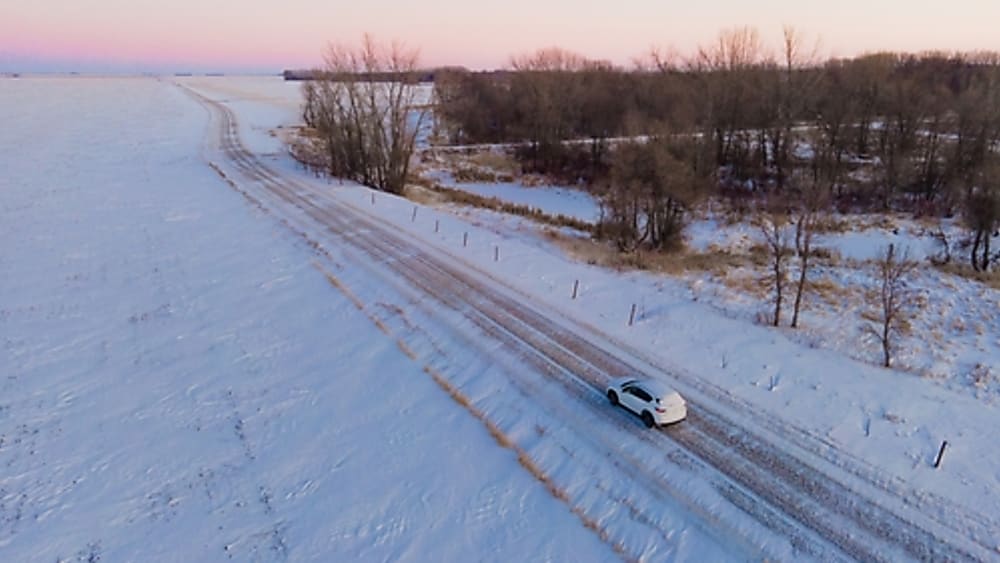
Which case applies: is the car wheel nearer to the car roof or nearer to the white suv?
the white suv

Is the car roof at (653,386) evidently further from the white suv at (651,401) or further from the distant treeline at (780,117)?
the distant treeline at (780,117)

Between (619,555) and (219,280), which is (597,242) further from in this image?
(619,555)

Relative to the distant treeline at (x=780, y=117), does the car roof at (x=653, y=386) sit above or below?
below

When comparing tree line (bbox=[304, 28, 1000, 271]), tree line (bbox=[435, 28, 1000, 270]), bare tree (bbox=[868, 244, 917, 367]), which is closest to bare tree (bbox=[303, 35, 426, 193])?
tree line (bbox=[304, 28, 1000, 271])

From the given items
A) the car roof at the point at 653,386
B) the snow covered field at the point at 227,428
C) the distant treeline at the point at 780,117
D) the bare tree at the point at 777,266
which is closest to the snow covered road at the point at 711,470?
the car roof at the point at 653,386

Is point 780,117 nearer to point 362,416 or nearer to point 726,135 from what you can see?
point 726,135
